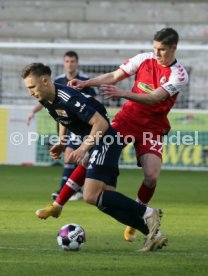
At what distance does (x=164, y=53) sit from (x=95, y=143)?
4.74ft

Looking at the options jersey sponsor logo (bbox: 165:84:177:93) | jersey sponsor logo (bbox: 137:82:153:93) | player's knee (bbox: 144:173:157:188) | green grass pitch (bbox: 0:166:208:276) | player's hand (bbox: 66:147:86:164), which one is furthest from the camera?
jersey sponsor logo (bbox: 137:82:153:93)

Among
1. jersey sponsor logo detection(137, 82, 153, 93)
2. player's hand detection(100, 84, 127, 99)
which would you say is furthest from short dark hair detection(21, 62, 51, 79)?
jersey sponsor logo detection(137, 82, 153, 93)

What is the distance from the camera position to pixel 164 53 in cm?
824

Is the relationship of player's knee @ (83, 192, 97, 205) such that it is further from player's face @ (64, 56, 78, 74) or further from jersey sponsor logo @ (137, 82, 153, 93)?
player's face @ (64, 56, 78, 74)

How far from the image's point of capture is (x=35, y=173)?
1738 cm

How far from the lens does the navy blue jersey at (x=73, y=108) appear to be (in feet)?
24.0

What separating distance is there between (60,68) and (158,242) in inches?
544

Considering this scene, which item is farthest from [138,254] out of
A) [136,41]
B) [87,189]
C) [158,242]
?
[136,41]

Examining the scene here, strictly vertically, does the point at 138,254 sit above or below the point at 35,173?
above

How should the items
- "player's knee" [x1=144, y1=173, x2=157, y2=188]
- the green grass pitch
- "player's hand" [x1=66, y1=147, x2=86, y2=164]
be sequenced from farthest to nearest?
"player's knee" [x1=144, y1=173, x2=157, y2=188] → "player's hand" [x1=66, y1=147, x2=86, y2=164] → the green grass pitch

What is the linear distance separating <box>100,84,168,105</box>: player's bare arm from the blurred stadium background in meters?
10.4

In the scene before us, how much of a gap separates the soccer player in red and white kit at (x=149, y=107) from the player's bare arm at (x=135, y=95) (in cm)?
5

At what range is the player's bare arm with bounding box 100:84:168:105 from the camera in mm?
7539

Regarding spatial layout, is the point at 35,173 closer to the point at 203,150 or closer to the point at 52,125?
the point at 52,125
